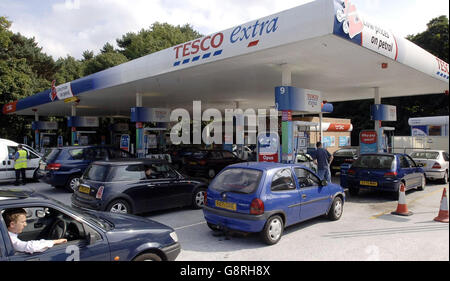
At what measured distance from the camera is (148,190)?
7.45 m

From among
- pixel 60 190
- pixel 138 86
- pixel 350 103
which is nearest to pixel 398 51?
pixel 138 86

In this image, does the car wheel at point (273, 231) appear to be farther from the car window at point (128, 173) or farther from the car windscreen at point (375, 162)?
the car windscreen at point (375, 162)

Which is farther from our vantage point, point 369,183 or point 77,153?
point 77,153

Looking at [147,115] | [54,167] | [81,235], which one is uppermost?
[147,115]

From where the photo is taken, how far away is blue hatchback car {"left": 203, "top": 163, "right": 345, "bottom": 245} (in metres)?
5.32

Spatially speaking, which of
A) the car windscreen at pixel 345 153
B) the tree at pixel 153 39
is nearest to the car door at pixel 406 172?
the car windscreen at pixel 345 153

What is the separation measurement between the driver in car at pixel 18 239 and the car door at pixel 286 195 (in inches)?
136

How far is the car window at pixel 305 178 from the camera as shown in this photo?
20.6ft

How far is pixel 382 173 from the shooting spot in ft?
29.7

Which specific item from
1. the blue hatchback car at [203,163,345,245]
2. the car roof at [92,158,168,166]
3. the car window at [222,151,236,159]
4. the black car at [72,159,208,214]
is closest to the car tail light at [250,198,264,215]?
the blue hatchback car at [203,163,345,245]

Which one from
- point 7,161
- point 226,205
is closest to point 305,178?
point 226,205

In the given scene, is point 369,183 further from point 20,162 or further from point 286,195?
point 20,162

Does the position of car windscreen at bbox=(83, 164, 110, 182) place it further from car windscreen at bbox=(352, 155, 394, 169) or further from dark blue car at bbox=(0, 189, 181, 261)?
car windscreen at bbox=(352, 155, 394, 169)

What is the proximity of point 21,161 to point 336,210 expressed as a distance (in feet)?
39.1
